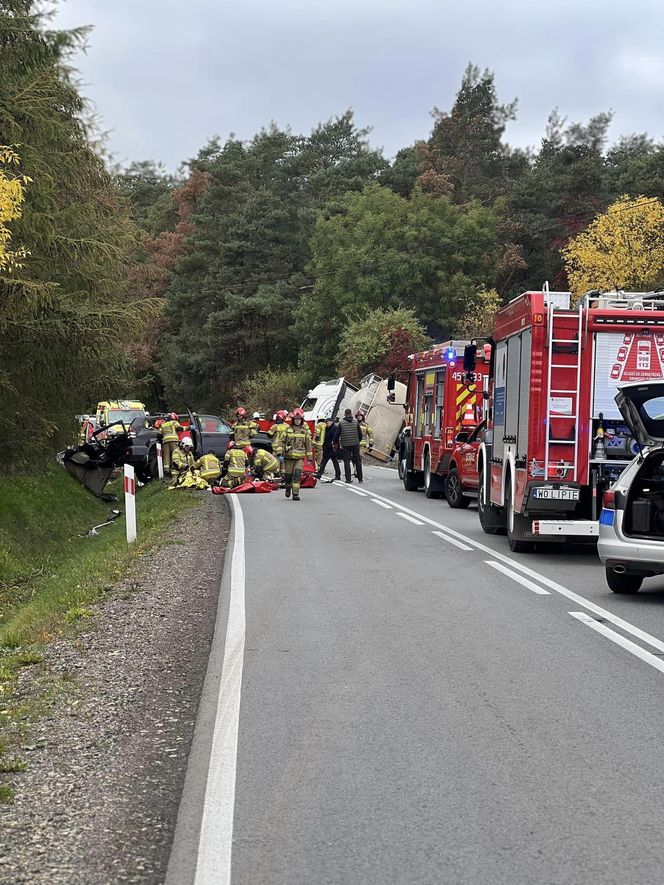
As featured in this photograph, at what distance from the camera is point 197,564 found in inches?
547

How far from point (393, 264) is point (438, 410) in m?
39.4

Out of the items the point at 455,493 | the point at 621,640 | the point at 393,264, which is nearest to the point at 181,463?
the point at 455,493

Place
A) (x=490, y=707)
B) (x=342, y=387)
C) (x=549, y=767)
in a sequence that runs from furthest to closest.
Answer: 1. (x=342, y=387)
2. (x=490, y=707)
3. (x=549, y=767)

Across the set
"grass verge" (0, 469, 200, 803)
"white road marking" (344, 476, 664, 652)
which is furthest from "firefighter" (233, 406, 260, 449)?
"white road marking" (344, 476, 664, 652)

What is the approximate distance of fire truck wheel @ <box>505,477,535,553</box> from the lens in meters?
14.6

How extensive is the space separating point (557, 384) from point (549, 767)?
344 inches

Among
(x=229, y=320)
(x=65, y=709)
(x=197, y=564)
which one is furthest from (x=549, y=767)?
(x=229, y=320)

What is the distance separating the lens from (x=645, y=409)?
1147 cm

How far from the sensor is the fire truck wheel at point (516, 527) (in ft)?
47.8

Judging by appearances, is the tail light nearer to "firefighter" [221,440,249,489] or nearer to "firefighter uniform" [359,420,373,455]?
"firefighter" [221,440,249,489]

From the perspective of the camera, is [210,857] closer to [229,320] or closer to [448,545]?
[448,545]

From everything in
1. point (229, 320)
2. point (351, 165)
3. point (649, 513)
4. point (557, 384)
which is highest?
point (351, 165)

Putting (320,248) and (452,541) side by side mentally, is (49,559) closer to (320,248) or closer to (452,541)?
(452,541)

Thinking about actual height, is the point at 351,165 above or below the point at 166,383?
above
